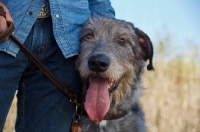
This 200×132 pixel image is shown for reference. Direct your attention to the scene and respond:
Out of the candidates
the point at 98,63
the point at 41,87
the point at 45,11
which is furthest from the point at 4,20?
the point at 98,63

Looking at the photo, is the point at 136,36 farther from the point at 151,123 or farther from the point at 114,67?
the point at 151,123

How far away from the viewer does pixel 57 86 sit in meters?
4.13

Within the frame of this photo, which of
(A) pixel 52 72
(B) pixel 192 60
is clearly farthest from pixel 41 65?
(B) pixel 192 60

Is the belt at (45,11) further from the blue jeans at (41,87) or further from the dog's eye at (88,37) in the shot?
the dog's eye at (88,37)

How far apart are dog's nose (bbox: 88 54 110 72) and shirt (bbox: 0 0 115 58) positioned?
0.54 feet

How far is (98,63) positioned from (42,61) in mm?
512

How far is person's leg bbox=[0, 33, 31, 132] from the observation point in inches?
151

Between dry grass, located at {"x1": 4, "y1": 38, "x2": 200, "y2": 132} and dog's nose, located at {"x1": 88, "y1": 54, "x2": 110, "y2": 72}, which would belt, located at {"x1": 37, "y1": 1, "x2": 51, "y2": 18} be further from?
dry grass, located at {"x1": 4, "y1": 38, "x2": 200, "y2": 132}

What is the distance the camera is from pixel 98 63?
4.20m

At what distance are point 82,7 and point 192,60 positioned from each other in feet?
18.2

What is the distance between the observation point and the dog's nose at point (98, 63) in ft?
13.7

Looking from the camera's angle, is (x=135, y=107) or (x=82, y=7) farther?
(x=135, y=107)

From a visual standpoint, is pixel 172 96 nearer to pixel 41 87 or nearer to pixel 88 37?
pixel 88 37

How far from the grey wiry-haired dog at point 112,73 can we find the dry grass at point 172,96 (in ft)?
9.92
